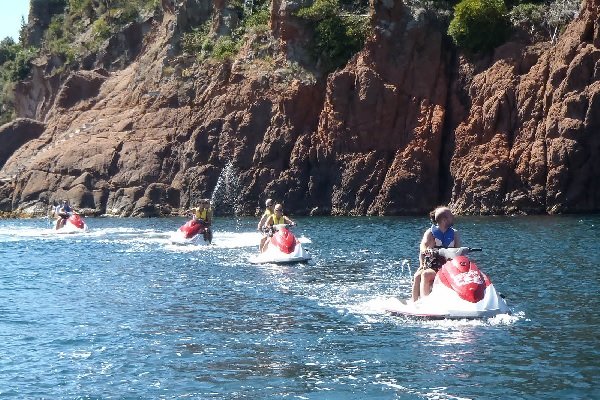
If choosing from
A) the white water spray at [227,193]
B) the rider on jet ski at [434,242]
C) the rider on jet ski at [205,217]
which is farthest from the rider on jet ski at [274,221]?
the white water spray at [227,193]

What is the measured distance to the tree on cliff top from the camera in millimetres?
60938

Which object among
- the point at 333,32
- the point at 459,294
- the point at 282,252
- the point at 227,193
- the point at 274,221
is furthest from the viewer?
the point at 227,193

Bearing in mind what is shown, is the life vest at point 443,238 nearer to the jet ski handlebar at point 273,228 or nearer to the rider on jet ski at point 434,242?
the rider on jet ski at point 434,242

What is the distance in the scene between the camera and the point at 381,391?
13.8 metres

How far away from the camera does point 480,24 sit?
61.6 meters

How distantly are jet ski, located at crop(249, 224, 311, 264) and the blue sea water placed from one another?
50 centimetres

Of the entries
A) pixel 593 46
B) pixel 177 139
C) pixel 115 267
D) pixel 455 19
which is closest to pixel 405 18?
pixel 455 19

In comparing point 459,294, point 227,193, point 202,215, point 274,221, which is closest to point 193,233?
point 202,215

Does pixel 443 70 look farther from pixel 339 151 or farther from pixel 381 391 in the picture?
pixel 381 391

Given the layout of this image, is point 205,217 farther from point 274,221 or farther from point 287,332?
point 287,332

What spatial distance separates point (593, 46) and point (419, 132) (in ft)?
39.4

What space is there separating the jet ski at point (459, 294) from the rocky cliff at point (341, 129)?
128 ft

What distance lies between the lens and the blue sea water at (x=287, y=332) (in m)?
14.2

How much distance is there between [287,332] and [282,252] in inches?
494
